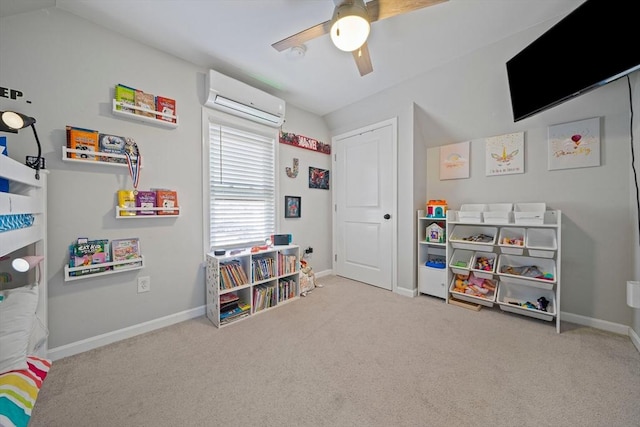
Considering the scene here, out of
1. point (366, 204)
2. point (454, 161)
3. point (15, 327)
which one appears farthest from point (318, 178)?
point (15, 327)

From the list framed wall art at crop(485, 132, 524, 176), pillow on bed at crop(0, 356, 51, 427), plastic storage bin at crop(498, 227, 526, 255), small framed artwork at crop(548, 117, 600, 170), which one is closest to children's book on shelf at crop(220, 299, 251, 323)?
pillow on bed at crop(0, 356, 51, 427)

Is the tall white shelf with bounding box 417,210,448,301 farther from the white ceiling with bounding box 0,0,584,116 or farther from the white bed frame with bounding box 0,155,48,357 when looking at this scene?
the white bed frame with bounding box 0,155,48,357

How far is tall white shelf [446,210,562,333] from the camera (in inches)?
81.7

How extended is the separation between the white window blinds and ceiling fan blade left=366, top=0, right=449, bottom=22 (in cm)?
181

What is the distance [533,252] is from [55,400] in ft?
12.0

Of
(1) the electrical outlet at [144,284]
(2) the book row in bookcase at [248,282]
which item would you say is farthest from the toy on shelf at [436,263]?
(1) the electrical outlet at [144,284]

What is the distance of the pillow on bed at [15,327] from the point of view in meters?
0.76

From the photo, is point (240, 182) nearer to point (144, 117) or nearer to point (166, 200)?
point (166, 200)

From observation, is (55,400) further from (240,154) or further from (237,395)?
(240,154)

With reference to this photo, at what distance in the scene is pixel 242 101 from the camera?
2494mm

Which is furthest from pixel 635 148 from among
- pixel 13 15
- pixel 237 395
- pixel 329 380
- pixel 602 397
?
pixel 13 15

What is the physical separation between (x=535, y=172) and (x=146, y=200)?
11.9 ft

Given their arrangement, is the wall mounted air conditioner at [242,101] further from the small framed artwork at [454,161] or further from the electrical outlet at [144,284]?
the small framed artwork at [454,161]

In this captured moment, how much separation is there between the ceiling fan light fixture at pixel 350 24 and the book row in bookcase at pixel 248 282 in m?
1.95
